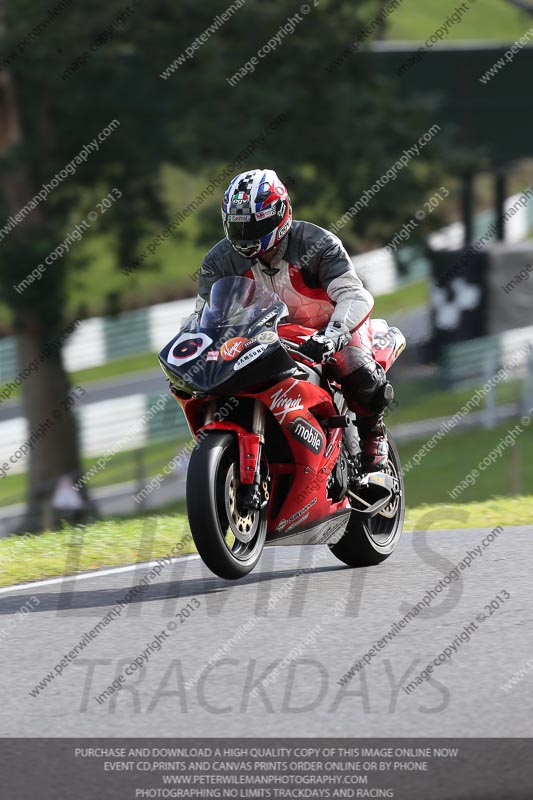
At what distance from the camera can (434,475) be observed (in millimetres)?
23547

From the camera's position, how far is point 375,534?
8016 mm

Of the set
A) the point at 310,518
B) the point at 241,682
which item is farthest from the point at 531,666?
the point at 310,518

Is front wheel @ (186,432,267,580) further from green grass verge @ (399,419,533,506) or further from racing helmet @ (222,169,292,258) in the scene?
green grass verge @ (399,419,533,506)

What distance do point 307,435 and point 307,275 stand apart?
87cm

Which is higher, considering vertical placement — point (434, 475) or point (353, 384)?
point (353, 384)

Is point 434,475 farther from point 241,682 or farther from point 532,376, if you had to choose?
point 241,682

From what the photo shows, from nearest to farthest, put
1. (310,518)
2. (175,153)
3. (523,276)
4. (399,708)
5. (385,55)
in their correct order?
(399,708) → (310,518) → (175,153) → (385,55) → (523,276)

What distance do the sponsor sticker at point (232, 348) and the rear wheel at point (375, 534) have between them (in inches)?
51.2

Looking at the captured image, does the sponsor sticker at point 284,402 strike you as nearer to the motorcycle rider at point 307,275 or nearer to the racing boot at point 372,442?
the motorcycle rider at point 307,275

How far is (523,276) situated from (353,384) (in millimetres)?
22545

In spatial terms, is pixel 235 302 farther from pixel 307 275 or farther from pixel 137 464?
pixel 137 464

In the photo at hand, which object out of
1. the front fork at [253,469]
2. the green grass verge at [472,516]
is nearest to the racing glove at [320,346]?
the front fork at [253,469]

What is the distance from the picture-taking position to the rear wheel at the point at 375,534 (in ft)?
25.2

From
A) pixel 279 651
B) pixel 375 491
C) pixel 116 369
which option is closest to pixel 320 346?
pixel 375 491
